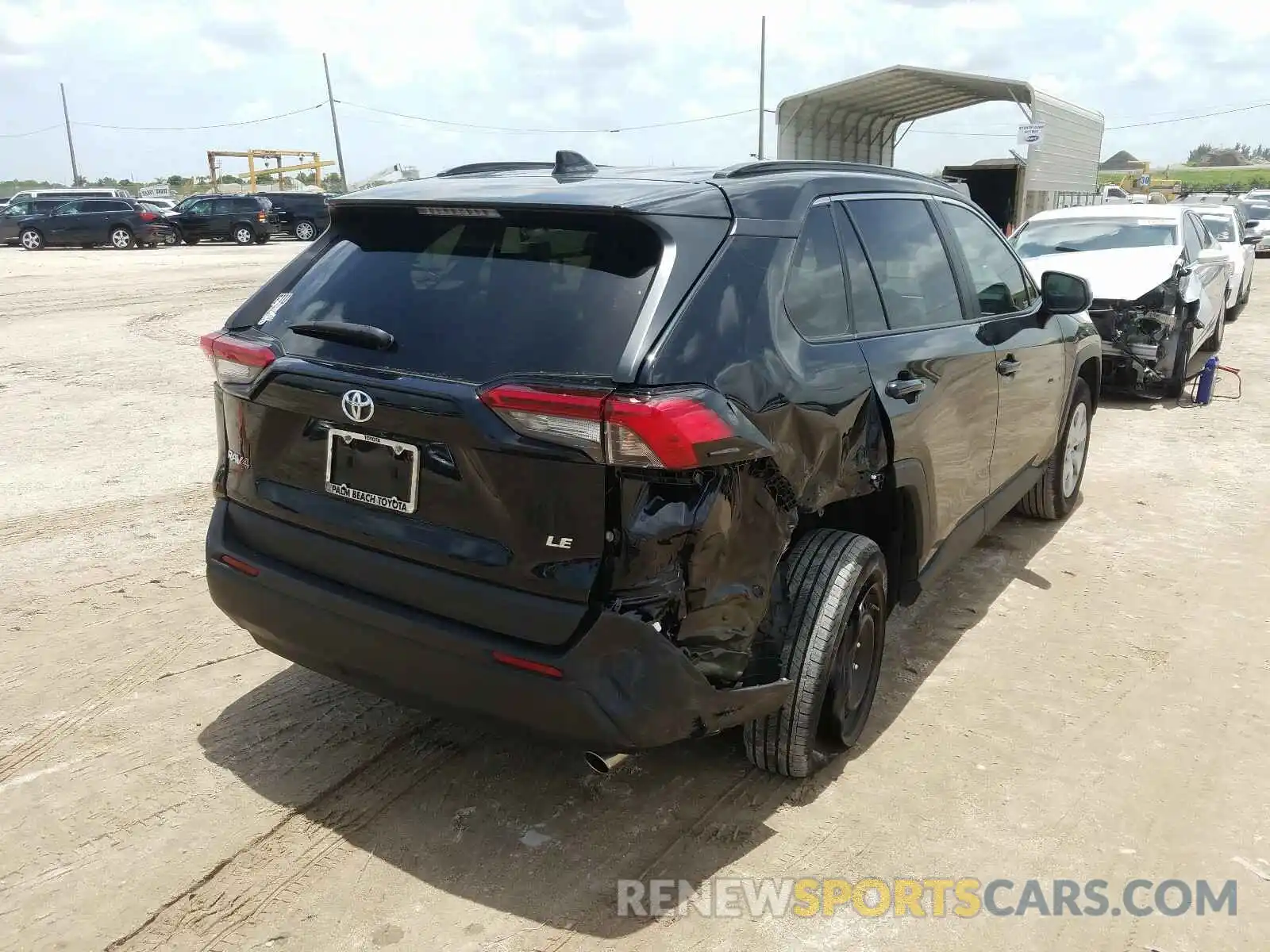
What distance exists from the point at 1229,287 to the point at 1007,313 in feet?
34.8

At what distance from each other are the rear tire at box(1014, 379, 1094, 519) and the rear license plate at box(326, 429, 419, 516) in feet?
12.8

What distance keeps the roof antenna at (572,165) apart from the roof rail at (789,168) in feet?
A: 1.56

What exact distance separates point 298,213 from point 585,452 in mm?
32143

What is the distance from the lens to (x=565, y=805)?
3094 mm

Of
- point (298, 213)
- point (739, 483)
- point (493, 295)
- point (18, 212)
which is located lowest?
point (739, 483)

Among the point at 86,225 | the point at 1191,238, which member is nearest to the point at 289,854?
the point at 1191,238

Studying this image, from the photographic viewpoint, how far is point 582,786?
3.20 m

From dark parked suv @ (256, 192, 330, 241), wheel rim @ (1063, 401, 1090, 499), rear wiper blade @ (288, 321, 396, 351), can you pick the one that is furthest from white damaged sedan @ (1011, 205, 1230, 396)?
dark parked suv @ (256, 192, 330, 241)

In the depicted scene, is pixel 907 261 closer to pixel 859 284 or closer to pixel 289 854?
pixel 859 284

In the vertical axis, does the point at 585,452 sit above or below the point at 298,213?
below

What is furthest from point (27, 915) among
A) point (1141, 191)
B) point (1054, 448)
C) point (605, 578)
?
point (1141, 191)

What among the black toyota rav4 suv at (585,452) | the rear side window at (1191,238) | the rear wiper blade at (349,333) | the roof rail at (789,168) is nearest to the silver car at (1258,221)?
the rear side window at (1191,238)

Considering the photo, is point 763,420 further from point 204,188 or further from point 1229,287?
point 204,188

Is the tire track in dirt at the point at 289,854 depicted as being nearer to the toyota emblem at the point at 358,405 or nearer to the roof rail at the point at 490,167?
the toyota emblem at the point at 358,405
